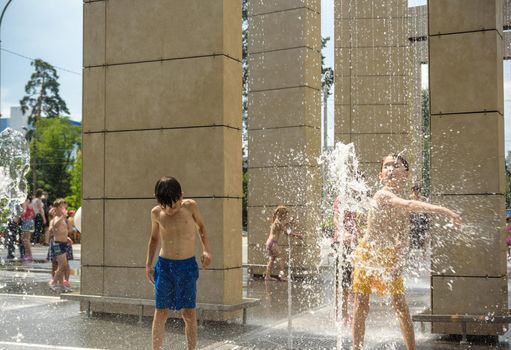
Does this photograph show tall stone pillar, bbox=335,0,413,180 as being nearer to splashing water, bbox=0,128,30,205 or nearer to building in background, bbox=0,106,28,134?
splashing water, bbox=0,128,30,205

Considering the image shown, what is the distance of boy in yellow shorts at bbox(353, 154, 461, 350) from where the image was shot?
582 cm

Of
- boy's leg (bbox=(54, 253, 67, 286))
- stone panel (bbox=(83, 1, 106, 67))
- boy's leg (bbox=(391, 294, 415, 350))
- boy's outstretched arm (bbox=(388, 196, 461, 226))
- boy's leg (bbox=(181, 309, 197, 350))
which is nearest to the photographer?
boy's outstretched arm (bbox=(388, 196, 461, 226))

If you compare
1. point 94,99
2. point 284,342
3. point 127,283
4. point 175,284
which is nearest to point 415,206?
point 175,284

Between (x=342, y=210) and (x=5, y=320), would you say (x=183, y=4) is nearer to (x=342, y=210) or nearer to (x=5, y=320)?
(x=342, y=210)

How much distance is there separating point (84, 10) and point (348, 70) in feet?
26.6

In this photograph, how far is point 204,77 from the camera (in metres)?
8.58

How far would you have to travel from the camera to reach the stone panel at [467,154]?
725 centimetres

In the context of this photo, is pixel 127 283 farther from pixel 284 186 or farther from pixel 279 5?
pixel 279 5

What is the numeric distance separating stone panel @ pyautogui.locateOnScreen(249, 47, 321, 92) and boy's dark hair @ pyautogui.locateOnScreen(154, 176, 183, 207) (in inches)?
347

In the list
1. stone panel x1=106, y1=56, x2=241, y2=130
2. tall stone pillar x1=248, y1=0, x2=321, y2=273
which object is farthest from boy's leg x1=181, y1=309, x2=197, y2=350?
tall stone pillar x1=248, y1=0, x2=321, y2=273

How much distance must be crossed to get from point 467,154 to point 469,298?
154cm

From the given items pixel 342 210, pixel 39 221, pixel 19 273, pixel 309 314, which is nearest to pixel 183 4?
pixel 342 210

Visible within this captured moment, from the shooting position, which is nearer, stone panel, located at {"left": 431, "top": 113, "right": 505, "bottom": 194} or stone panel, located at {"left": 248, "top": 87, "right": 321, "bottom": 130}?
stone panel, located at {"left": 431, "top": 113, "right": 505, "bottom": 194}

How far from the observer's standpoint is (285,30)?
14680mm
